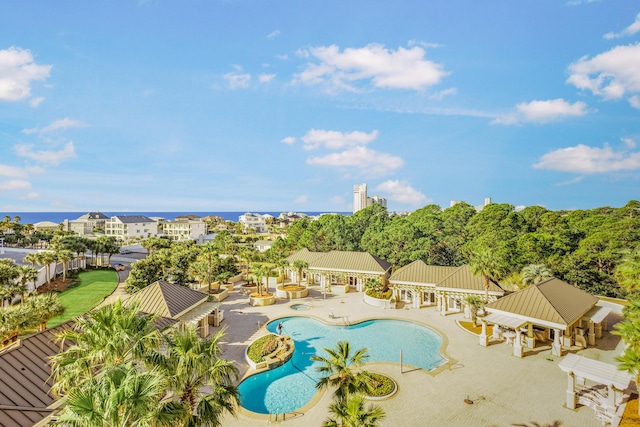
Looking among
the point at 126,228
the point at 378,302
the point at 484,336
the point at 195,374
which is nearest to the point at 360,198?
the point at 126,228

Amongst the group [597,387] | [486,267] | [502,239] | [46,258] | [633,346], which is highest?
[502,239]

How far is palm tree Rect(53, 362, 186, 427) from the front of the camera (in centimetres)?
605

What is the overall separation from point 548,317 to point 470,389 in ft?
25.9

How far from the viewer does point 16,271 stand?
27.2m

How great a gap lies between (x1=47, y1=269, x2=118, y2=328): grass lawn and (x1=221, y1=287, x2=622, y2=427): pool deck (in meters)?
14.8

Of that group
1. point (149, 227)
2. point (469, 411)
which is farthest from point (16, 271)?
point (149, 227)

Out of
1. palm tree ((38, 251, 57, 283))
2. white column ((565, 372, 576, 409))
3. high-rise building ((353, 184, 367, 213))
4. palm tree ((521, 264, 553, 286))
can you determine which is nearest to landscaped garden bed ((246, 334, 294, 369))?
white column ((565, 372, 576, 409))

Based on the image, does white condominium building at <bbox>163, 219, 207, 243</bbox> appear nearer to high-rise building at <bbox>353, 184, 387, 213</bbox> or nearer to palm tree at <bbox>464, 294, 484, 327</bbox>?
high-rise building at <bbox>353, 184, 387, 213</bbox>

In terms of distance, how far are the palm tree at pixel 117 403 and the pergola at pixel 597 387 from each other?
15.7m

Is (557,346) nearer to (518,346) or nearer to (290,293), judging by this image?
(518,346)

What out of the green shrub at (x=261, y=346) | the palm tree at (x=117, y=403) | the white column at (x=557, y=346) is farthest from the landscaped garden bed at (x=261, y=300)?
the palm tree at (x=117, y=403)

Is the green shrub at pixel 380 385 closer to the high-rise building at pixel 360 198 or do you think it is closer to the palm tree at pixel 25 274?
the palm tree at pixel 25 274

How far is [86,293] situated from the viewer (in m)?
34.5

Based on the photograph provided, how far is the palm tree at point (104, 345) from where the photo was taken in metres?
7.85
